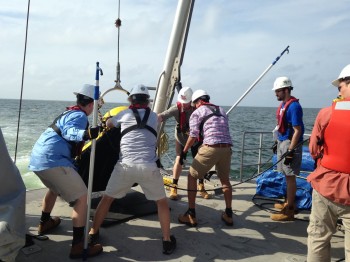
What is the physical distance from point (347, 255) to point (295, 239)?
153cm

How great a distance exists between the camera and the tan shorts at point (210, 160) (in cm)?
436

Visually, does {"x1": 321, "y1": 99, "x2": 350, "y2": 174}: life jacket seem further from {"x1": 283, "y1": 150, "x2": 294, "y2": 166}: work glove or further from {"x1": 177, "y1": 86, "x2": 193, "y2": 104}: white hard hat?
{"x1": 177, "y1": 86, "x2": 193, "y2": 104}: white hard hat

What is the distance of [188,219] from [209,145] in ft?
3.41

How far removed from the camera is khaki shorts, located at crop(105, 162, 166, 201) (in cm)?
356

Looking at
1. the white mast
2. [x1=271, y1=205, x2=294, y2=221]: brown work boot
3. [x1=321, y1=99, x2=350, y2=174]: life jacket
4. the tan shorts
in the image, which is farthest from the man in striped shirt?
[x1=321, y1=99, x2=350, y2=174]: life jacket

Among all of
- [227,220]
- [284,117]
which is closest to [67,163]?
[227,220]

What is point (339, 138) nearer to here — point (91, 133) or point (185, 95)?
point (91, 133)

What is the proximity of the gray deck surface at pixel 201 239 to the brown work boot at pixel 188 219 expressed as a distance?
0.08 metres

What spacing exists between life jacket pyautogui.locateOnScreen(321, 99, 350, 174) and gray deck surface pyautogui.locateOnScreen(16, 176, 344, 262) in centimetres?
141

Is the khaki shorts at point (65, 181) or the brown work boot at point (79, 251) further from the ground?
the khaki shorts at point (65, 181)

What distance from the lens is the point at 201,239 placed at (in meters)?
4.07

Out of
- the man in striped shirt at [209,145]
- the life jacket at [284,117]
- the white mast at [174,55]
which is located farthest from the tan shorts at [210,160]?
the white mast at [174,55]

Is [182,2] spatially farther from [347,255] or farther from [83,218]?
[347,255]

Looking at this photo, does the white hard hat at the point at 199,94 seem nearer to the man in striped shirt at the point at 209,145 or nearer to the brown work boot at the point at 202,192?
the man in striped shirt at the point at 209,145
